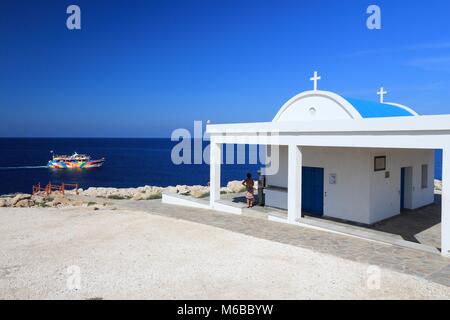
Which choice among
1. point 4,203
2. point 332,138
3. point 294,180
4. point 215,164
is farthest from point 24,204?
point 332,138

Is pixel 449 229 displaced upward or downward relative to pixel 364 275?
upward

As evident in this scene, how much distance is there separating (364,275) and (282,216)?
5184 mm

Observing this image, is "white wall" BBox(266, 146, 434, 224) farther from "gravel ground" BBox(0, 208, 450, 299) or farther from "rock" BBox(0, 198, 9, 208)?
"rock" BBox(0, 198, 9, 208)

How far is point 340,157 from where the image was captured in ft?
40.6

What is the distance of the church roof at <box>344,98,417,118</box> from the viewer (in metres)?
12.9

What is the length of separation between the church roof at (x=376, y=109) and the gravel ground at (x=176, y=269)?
613 centimetres

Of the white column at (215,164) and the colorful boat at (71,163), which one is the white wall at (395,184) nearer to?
the white column at (215,164)

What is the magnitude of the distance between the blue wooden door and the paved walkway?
210cm

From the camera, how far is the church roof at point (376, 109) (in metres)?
12.9

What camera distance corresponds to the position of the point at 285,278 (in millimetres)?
7328

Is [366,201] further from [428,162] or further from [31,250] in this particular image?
[31,250]

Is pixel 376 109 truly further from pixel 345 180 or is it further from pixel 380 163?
pixel 345 180
